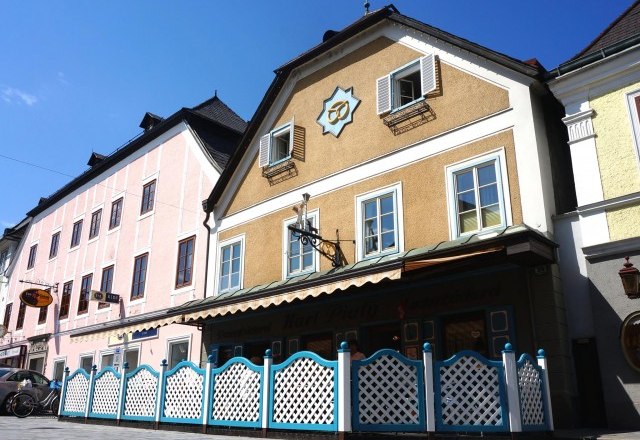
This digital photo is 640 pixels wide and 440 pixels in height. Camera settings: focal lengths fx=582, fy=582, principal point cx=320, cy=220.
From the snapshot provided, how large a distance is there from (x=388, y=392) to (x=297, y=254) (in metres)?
7.32

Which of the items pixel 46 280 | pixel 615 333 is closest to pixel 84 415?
pixel 615 333

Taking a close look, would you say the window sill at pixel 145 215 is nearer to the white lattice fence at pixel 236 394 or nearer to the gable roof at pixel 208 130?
the gable roof at pixel 208 130

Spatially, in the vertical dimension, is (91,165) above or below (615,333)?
above

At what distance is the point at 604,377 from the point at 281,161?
10095 millimetres

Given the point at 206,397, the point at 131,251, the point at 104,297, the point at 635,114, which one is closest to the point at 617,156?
the point at 635,114

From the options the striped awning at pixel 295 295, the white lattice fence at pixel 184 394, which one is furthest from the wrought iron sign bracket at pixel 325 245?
the white lattice fence at pixel 184 394

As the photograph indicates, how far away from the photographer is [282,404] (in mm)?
9492

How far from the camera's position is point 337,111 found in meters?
15.7

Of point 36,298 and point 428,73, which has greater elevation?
point 428,73

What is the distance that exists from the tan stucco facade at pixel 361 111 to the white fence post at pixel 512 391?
5.78 metres

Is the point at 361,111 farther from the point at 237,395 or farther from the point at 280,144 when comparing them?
the point at 237,395

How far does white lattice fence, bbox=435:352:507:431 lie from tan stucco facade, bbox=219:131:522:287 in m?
3.82

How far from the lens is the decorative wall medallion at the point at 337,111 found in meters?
15.3

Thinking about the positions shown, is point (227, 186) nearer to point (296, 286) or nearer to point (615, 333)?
point (296, 286)
